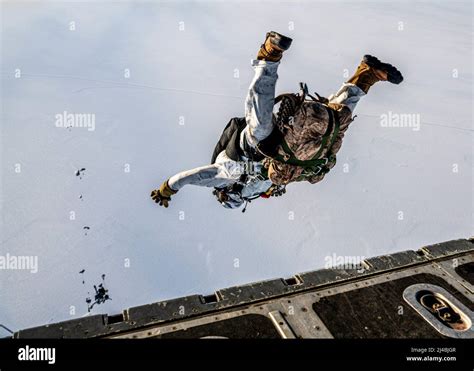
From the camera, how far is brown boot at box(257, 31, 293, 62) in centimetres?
291

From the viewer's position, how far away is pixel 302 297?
202 inches

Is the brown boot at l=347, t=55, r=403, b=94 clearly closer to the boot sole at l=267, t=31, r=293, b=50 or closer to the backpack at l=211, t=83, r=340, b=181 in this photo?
the backpack at l=211, t=83, r=340, b=181

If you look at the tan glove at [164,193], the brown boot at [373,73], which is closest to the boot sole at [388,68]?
the brown boot at [373,73]

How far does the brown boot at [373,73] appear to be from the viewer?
3.63 meters

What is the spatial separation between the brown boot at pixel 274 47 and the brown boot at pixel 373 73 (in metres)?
1.27

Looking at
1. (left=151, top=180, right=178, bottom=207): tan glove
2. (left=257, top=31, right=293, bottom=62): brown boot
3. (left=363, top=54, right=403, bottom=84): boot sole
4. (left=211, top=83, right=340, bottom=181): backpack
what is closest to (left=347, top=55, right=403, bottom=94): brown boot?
(left=363, top=54, right=403, bottom=84): boot sole

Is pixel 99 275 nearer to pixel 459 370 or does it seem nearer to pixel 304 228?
pixel 304 228

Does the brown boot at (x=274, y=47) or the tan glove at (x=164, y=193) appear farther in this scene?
the tan glove at (x=164, y=193)

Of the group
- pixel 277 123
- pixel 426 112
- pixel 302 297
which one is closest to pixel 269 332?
pixel 302 297

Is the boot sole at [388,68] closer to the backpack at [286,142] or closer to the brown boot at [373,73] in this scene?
the brown boot at [373,73]

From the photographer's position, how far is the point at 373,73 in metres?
3.79

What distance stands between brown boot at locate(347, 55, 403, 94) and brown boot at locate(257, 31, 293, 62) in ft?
4.15

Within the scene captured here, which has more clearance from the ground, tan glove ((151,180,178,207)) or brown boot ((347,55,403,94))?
brown boot ((347,55,403,94))

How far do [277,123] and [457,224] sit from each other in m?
11.2
